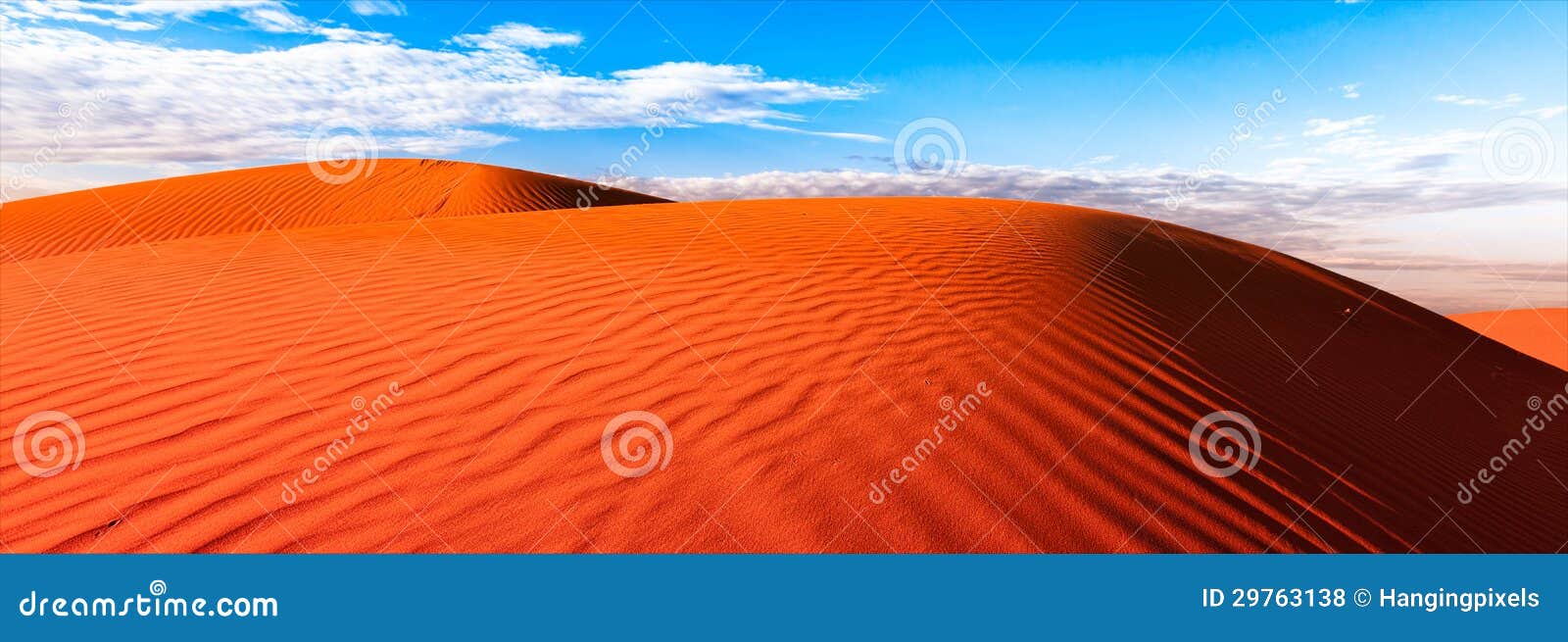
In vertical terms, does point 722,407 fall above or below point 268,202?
below

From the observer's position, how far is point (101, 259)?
9008 millimetres

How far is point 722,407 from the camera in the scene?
4117 mm

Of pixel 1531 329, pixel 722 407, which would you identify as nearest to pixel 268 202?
pixel 722 407

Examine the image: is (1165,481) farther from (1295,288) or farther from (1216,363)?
(1295,288)

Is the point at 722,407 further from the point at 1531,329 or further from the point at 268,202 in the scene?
the point at 1531,329

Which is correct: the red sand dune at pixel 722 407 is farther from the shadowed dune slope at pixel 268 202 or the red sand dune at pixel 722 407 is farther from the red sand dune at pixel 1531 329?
the red sand dune at pixel 1531 329

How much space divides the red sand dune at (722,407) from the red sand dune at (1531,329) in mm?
19013

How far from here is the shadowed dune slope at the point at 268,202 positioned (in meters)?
22.3

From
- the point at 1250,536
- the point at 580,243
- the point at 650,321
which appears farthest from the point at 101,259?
the point at 1250,536

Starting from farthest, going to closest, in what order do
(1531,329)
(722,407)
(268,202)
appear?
1. (268,202)
2. (1531,329)
3. (722,407)

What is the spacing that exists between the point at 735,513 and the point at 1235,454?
3068mm

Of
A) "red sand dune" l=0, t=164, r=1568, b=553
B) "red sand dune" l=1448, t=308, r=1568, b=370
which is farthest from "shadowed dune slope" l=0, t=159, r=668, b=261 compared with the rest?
"red sand dune" l=1448, t=308, r=1568, b=370

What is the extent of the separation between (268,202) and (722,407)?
28.6m

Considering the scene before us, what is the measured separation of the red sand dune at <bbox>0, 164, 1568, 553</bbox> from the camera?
315cm
